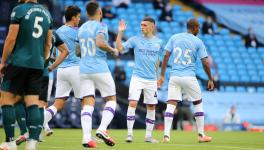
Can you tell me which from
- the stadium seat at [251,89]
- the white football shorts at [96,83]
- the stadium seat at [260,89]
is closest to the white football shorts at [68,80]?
the white football shorts at [96,83]

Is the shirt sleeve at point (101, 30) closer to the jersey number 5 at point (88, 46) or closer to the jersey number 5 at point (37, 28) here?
the jersey number 5 at point (88, 46)

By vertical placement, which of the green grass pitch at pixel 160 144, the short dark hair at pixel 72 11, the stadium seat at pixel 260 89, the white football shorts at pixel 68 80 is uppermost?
the short dark hair at pixel 72 11

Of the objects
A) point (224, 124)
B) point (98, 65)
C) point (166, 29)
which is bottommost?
point (224, 124)

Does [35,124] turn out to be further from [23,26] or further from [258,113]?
[258,113]

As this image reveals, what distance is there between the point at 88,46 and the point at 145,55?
112 inches

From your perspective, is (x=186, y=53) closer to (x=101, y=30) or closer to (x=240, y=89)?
(x=101, y=30)

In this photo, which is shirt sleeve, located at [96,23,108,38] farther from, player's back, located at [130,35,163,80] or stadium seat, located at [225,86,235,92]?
stadium seat, located at [225,86,235,92]

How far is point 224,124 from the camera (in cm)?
2630

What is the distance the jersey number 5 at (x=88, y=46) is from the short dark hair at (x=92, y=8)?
0.41 meters

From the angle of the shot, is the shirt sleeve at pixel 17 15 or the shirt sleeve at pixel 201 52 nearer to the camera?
the shirt sleeve at pixel 17 15

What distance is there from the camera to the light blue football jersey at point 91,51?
10.7 meters

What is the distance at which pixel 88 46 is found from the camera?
10.8 meters

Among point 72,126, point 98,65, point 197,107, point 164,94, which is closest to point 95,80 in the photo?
point 98,65

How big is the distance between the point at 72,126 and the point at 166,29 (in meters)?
10.8
